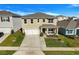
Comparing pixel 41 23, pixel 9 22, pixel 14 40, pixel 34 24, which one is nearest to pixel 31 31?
pixel 34 24

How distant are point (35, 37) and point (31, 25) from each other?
10.5 feet

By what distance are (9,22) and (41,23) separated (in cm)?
401

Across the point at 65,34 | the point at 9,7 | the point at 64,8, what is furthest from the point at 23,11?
the point at 65,34

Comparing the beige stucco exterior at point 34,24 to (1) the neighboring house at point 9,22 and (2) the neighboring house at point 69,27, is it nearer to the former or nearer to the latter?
(1) the neighboring house at point 9,22

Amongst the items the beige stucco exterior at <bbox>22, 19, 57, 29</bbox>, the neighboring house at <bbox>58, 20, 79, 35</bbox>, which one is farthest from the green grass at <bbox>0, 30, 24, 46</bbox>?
the neighboring house at <bbox>58, 20, 79, 35</bbox>

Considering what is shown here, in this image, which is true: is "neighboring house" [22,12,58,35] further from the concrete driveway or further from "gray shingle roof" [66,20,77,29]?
the concrete driveway

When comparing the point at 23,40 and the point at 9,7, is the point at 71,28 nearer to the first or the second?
the point at 23,40

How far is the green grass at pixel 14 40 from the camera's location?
50.9 ft

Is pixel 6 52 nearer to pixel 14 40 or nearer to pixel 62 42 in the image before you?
pixel 14 40

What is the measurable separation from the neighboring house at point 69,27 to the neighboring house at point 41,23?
2.77ft

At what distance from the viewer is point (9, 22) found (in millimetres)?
19328

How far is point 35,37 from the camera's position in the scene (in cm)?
1727

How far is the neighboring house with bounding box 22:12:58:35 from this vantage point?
1980 cm
